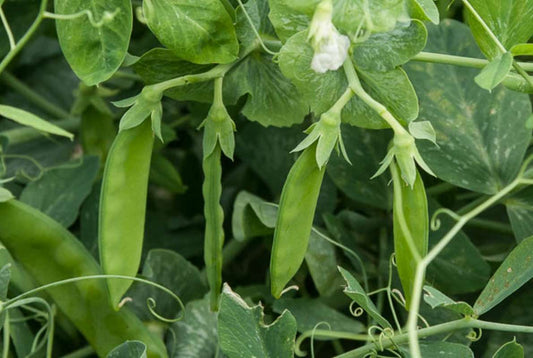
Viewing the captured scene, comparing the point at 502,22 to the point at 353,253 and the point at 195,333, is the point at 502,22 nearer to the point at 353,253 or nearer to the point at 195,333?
the point at 353,253

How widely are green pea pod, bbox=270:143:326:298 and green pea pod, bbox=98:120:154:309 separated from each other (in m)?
0.13

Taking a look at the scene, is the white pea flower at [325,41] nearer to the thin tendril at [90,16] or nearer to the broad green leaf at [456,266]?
the thin tendril at [90,16]

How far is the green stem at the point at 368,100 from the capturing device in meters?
0.58

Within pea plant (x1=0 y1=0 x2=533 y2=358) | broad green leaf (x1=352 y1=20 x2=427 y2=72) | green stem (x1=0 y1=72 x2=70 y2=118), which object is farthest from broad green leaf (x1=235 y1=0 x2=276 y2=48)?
green stem (x1=0 y1=72 x2=70 y2=118)

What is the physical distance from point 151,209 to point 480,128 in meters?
0.45

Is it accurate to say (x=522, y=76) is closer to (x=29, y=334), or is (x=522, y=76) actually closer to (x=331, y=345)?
(x=331, y=345)

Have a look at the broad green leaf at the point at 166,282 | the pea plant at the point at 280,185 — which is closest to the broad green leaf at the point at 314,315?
the pea plant at the point at 280,185

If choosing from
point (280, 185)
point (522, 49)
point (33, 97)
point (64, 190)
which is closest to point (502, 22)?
point (522, 49)

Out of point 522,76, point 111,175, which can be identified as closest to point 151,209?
point 111,175

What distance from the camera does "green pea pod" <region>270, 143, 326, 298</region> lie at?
24.6 inches

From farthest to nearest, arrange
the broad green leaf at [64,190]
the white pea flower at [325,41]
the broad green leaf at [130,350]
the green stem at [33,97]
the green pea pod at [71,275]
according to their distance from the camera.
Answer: the green stem at [33,97]
the broad green leaf at [64,190]
the green pea pod at [71,275]
the broad green leaf at [130,350]
the white pea flower at [325,41]

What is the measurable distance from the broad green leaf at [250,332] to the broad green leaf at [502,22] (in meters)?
0.26

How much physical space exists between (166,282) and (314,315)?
0.49ft

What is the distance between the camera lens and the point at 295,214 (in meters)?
0.64
